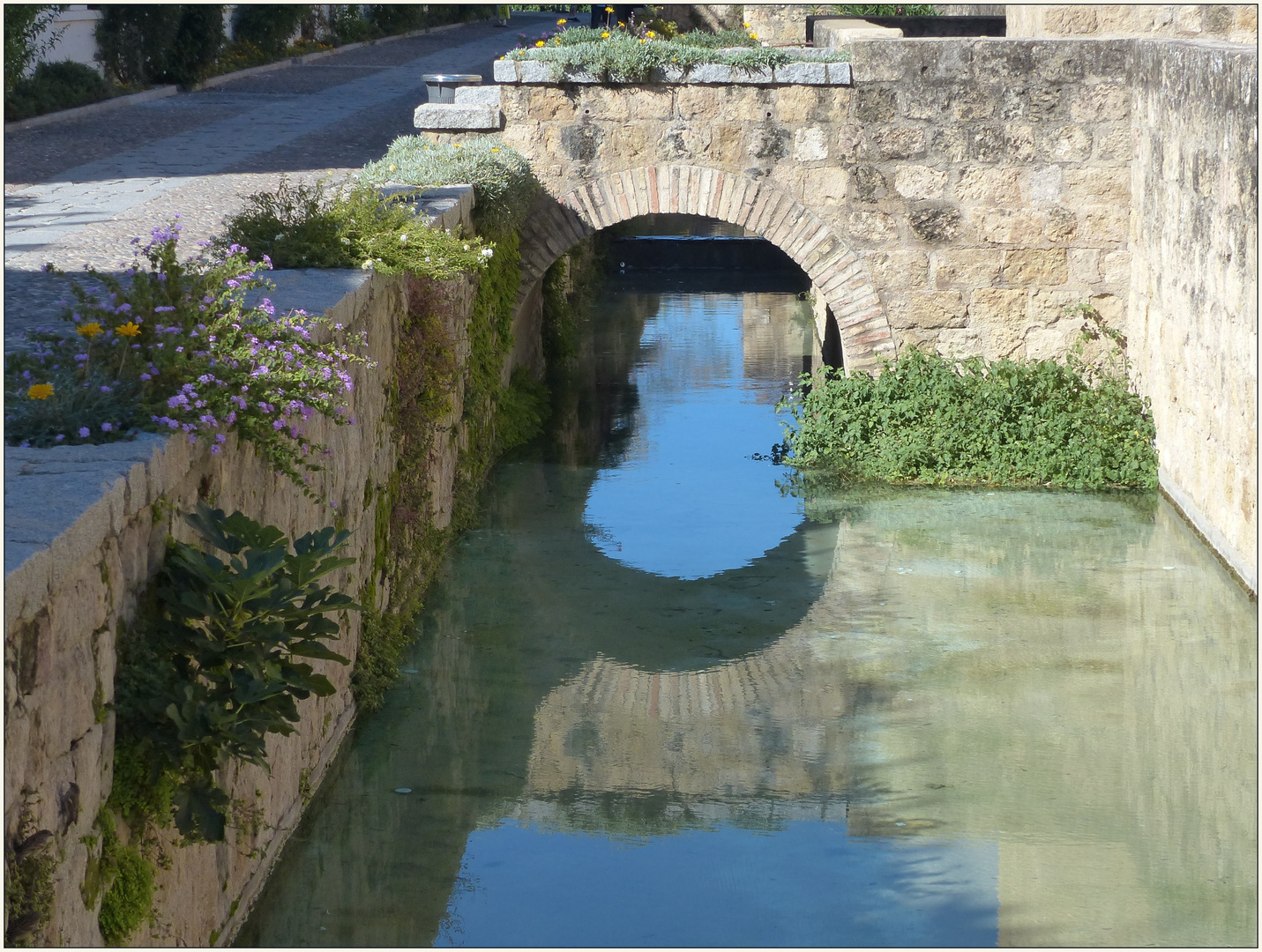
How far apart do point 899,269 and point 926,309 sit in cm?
33

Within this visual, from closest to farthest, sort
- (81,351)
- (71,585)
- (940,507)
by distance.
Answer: (71,585) → (81,351) → (940,507)

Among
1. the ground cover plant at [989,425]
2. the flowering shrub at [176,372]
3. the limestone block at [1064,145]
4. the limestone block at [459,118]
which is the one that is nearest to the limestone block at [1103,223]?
the limestone block at [1064,145]

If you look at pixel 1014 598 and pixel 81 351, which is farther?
pixel 1014 598

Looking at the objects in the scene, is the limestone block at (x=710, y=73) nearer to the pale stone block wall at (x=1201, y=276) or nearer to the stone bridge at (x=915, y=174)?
the stone bridge at (x=915, y=174)

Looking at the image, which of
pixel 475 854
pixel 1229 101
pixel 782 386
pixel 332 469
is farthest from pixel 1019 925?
pixel 782 386

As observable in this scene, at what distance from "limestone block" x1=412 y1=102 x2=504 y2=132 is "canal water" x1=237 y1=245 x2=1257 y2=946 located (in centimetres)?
243

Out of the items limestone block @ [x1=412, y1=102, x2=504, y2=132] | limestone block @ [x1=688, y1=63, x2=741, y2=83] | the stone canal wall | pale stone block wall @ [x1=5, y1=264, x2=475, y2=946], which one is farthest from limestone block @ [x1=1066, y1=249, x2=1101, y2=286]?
the stone canal wall

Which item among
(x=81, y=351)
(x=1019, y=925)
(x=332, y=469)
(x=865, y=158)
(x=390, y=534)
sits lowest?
(x=1019, y=925)

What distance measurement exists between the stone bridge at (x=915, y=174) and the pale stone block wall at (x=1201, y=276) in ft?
0.17

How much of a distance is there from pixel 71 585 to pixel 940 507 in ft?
21.5

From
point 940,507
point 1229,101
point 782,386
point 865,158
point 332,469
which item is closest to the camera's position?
point 332,469

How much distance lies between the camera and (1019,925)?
166 inches

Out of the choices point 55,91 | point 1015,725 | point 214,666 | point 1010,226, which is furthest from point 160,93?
point 214,666

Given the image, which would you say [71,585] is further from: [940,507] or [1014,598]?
[940,507]
